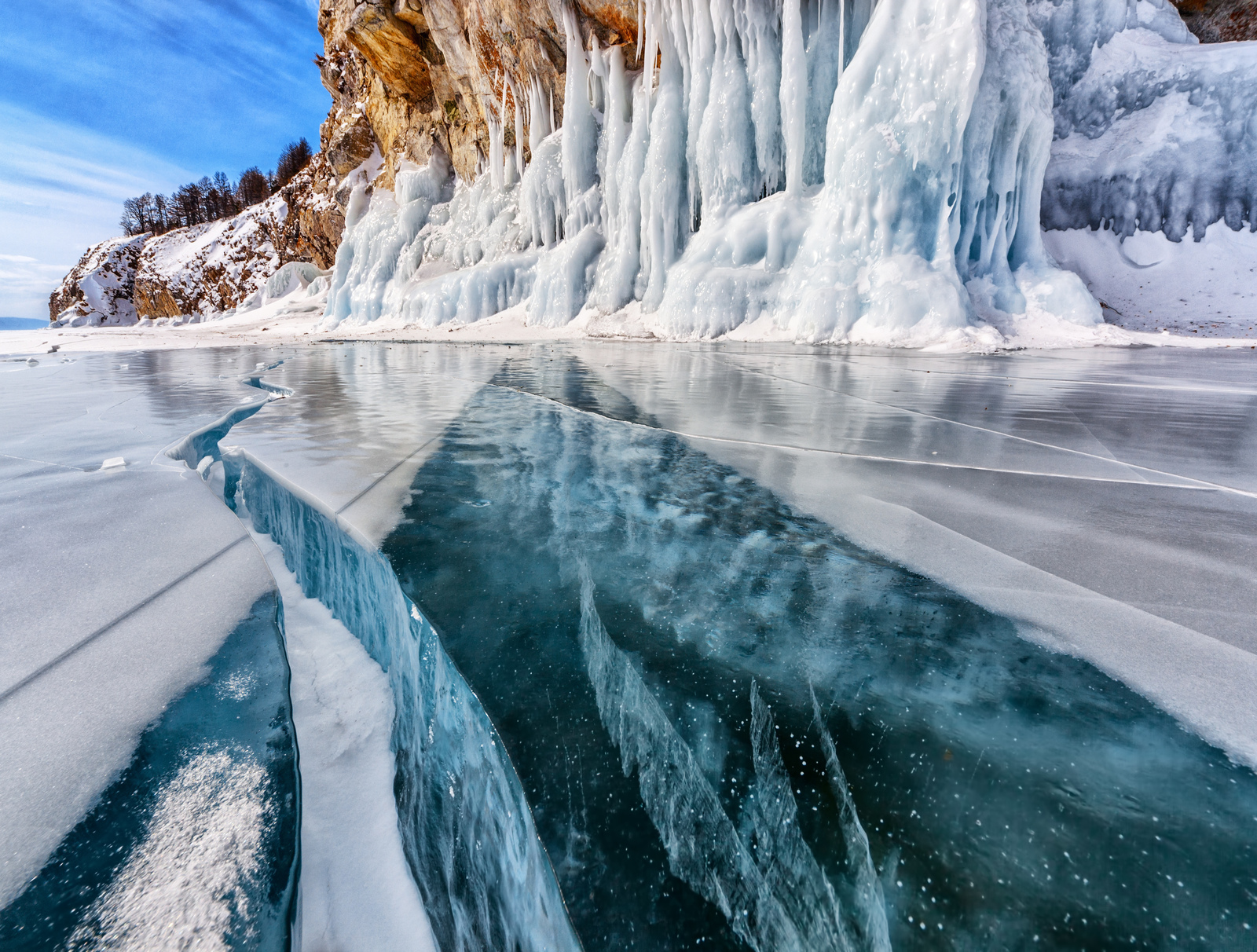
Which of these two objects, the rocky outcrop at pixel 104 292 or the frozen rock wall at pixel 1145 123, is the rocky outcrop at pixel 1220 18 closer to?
the frozen rock wall at pixel 1145 123

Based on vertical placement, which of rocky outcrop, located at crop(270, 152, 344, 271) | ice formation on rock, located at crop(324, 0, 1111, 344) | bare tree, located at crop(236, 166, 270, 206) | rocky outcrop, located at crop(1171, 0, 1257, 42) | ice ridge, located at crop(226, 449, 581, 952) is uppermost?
bare tree, located at crop(236, 166, 270, 206)

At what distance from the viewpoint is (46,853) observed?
1.86 ft

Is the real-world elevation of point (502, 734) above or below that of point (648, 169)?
below

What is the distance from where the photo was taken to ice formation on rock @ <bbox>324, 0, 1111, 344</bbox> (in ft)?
22.7

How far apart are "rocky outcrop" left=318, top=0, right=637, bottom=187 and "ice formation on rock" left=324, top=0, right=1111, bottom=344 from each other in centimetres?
49

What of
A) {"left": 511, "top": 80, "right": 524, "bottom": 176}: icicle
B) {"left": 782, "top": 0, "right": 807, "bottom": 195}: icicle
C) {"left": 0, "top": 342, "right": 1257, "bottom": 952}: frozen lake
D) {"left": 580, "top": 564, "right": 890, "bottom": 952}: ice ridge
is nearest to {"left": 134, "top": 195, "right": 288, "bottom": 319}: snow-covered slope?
{"left": 511, "top": 80, "right": 524, "bottom": 176}: icicle

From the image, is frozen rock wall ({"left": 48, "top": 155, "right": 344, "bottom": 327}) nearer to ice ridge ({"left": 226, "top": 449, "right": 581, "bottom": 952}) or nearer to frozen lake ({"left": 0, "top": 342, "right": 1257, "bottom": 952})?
frozen lake ({"left": 0, "top": 342, "right": 1257, "bottom": 952})

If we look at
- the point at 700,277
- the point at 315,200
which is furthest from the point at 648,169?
the point at 315,200

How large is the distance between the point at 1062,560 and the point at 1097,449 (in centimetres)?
123

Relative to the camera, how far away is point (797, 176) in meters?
8.38

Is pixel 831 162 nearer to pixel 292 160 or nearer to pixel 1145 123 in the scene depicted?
pixel 1145 123

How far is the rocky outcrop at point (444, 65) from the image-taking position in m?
11.1

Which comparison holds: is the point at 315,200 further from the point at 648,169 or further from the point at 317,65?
the point at 648,169

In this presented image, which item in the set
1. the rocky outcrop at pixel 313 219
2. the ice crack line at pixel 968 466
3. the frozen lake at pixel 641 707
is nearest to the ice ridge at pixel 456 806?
the frozen lake at pixel 641 707
